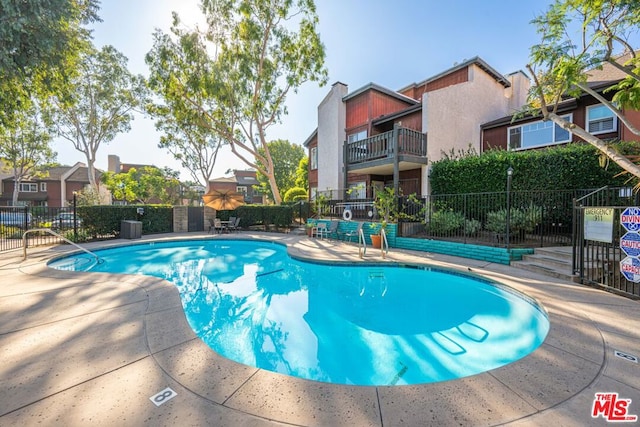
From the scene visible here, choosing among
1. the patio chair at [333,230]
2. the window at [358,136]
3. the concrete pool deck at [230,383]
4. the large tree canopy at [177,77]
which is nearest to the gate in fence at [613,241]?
the concrete pool deck at [230,383]

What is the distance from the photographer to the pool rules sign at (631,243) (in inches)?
179

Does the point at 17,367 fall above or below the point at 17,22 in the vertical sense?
below

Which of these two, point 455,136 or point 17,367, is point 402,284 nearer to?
point 17,367

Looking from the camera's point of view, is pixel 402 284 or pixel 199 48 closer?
pixel 402 284

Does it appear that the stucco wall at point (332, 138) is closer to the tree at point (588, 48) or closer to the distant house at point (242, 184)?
the tree at point (588, 48)

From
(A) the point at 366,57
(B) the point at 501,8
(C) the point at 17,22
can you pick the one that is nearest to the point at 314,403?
(C) the point at 17,22

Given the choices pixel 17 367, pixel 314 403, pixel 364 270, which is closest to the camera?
pixel 314 403

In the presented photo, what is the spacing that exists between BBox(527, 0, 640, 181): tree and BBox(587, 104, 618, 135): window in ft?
18.5

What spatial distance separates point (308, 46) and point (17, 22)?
14.9 metres

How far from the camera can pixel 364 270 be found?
821cm

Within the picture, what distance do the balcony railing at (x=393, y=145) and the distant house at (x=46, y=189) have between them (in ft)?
129

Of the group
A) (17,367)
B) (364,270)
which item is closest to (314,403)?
(17,367)

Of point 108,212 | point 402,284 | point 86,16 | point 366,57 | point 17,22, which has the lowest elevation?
point 402,284

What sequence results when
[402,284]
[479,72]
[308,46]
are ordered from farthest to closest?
[308,46] → [479,72] → [402,284]
